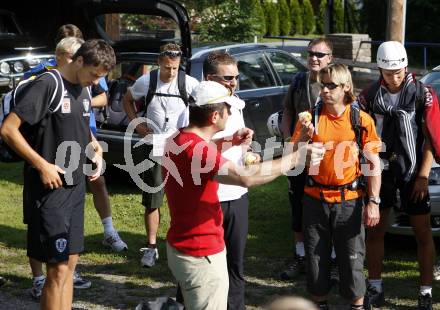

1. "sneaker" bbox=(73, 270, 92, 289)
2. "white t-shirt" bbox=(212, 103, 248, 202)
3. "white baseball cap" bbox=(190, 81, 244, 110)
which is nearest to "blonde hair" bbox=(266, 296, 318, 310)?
"white baseball cap" bbox=(190, 81, 244, 110)

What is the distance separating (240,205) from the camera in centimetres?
532

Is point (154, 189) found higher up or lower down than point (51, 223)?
lower down

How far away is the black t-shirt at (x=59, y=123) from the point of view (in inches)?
191

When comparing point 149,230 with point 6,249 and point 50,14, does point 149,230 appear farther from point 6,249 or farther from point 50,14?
point 50,14

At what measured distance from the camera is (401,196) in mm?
5934

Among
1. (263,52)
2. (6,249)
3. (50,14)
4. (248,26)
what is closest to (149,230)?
(6,249)

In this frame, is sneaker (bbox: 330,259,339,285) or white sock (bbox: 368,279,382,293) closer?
white sock (bbox: 368,279,382,293)

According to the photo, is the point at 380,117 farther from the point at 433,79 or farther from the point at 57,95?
the point at 433,79

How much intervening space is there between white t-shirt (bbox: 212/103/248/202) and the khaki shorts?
32.6 inches

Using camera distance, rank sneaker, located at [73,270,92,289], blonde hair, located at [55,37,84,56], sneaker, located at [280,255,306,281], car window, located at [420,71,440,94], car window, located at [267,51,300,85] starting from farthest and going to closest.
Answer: car window, located at [267,51,300,85] → car window, located at [420,71,440,94] → sneaker, located at [280,255,306,281] → sneaker, located at [73,270,92,289] → blonde hair, located at [55,37,84,56]

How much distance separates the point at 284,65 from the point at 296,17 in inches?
1143

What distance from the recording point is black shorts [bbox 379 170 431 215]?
5.87 meters

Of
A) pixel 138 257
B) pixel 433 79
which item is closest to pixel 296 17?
pixel 433 79

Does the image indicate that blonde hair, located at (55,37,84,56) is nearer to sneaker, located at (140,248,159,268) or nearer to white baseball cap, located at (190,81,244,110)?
white baseball cap, located at (190,81,244,110)
